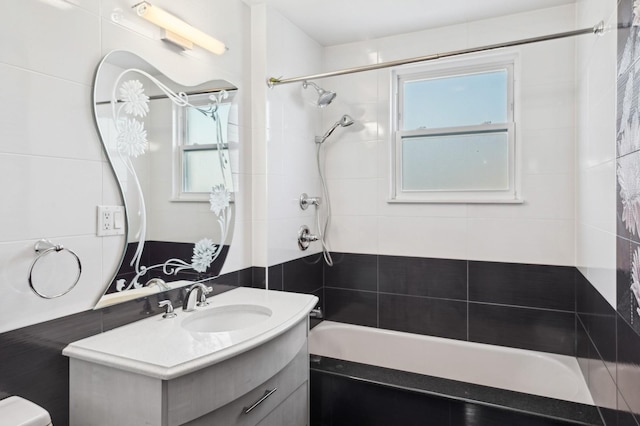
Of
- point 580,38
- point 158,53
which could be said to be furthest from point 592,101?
point 158,53

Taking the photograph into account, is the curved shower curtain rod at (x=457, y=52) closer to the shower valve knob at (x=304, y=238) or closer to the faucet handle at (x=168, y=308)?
the shower valve knob at (x=304, y=238)

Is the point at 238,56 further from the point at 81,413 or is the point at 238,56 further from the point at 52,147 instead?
the point at 81,413

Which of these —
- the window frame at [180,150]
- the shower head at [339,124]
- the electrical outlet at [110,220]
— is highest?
the shower head at [339,124]

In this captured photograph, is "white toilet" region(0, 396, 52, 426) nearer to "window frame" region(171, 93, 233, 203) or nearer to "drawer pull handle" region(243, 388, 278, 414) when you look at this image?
"drawer pull handle" region(243, 388, 278, 414)

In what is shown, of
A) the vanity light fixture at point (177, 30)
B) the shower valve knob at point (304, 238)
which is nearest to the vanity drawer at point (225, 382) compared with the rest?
the shower valve knob at point (304, 238)

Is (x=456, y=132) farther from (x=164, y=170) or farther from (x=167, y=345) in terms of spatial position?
(x=167, y=345)

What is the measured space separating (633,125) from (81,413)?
194 centimetres

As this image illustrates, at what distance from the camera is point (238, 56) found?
7.09 ft

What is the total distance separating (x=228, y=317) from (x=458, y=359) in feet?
5.05

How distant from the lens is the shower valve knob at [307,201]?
2.63 meters

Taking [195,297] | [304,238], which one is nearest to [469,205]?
[304,238]

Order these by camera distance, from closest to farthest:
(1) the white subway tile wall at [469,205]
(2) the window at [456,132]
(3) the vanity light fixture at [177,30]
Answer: (3) the vanity light fixture at [177,30], (1) the white subway tile wall at [469,205], (2) the window at [456,132]

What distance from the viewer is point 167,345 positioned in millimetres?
1265

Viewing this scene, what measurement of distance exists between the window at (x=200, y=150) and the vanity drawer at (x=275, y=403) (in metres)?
0.92
